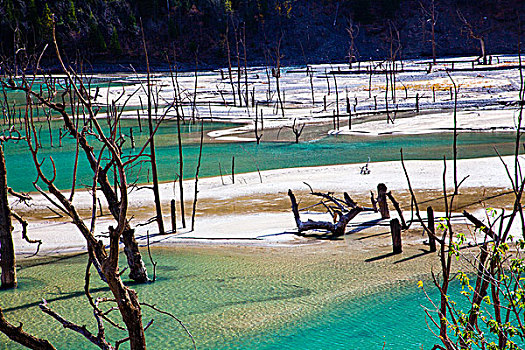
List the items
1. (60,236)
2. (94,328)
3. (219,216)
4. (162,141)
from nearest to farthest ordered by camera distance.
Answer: (94,328) → (60,236) → (219,216) → (162,141)

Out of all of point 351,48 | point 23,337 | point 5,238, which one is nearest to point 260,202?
point 5,238

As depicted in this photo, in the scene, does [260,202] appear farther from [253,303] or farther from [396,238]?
[253,303]

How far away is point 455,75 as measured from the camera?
4138 centimetres

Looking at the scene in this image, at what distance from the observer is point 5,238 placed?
8422mm

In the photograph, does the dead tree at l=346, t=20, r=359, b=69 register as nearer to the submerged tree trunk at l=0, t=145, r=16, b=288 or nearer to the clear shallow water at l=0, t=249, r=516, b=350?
the clear shallow water at l=0, t=249, r=516, b=350

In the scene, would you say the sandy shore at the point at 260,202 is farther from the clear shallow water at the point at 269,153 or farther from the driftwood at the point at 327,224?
the clear shallow water at the point at 269,153

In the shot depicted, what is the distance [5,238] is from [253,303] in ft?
11.4

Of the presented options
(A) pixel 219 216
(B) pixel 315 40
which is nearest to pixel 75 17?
(B) pixel 315 40

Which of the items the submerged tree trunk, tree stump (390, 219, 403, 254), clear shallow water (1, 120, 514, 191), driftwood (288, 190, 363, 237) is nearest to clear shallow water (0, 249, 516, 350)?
the submerged tree trunk

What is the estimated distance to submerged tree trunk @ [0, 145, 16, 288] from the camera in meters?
8.09

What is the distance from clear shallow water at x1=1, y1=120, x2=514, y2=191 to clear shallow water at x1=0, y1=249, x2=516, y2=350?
834 cm

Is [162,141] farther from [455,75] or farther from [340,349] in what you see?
[455,75]

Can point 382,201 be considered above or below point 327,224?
above

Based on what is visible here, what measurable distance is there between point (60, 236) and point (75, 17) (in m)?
61.2
